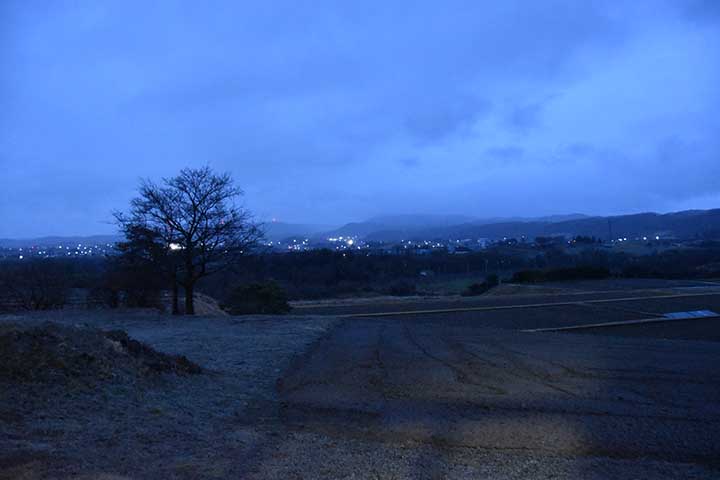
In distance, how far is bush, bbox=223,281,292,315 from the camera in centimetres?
2475

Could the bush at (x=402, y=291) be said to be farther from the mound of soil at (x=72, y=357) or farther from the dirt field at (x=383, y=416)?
the mound of soil at (x=72, y=357)

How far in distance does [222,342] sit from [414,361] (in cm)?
458

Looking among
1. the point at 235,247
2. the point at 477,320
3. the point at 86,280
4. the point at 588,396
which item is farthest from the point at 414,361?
the point at 86,280

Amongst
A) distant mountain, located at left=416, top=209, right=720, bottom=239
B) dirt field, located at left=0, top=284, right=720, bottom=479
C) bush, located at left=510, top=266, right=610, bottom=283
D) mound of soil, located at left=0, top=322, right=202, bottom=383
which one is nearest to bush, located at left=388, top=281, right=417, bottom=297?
bush, located at left=510, top=266, right=610, bottom=283

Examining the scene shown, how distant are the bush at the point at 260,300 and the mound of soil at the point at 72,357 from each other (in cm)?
1464

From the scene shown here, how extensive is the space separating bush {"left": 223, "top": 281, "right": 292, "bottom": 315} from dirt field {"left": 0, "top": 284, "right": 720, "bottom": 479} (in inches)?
430

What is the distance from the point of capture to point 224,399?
8.29m

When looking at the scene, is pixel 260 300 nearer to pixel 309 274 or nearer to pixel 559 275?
pixel 559 275

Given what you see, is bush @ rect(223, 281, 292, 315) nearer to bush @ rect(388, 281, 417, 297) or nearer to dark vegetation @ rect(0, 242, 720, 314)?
dark vegetation @ rect(0, 242, 720, 314)

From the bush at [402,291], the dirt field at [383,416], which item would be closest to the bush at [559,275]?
the bush at [402,291]

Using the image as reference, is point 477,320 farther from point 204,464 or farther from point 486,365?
point 204,464

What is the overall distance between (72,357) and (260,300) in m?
17.4

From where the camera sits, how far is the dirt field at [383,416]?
18.5ft

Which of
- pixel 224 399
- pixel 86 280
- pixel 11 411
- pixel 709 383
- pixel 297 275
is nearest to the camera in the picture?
pixel 11 411
